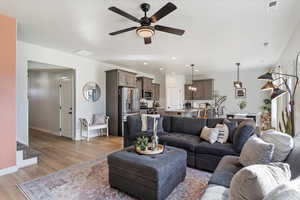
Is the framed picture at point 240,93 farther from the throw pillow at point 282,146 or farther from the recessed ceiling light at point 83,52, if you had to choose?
the recessed ceiling light at point 83,52

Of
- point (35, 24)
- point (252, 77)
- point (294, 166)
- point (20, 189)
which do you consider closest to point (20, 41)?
point (35, 24)

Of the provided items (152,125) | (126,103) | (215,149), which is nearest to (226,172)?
(215,149)

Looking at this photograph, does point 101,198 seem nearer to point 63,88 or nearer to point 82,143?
point 82,143

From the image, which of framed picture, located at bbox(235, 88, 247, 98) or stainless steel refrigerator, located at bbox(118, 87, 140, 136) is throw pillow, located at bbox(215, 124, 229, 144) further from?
framed picture, located at bbox(235, 88, 247, 98)

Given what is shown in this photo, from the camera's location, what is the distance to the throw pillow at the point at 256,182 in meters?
0.97

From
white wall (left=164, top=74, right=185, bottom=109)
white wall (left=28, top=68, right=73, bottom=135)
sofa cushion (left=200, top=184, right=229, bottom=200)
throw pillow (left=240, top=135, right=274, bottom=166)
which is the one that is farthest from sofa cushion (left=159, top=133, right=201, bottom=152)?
white wall (left=164, top=74, right=185, bottom=109)

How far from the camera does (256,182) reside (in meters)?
0.99

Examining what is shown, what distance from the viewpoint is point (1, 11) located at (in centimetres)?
268

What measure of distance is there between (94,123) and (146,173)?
13.2 feet

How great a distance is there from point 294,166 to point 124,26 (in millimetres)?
3214

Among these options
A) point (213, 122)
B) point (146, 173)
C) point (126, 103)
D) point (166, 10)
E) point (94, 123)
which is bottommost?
point (146, 173)

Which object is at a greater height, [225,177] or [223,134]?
[223,134]

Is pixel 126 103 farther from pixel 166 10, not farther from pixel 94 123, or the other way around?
pixel 166 10

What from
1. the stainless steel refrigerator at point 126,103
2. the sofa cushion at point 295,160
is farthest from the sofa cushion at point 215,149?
the stainless steel refrigerator at point 126,103
